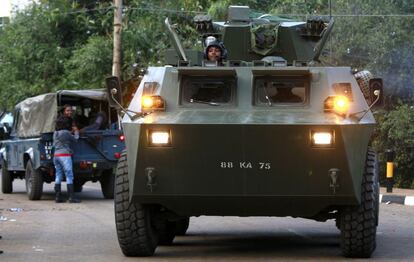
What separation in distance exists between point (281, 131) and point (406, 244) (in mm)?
2891

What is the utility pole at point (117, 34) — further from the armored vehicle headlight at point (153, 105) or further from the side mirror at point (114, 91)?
the armored vehicle headlight at point (153, 105)

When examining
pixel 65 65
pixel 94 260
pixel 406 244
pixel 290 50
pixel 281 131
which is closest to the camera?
pixel 281 131

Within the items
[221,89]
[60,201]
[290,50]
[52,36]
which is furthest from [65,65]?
[221,89]

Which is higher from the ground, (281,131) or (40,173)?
(281,131)

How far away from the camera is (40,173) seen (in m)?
18.5

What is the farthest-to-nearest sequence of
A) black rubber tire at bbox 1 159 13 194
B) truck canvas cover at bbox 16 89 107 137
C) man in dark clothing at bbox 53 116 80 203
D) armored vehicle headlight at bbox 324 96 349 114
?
black rubber tire at bbox 1 159 13 194 < truck canvas cover at bbox 16 89 107 137 < man in dark clothing at bbox 53 116 80 203 < armored vehicle headlight at bbox 324 96 349 114

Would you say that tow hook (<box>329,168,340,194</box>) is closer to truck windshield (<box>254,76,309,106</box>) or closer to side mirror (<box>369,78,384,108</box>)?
side mirror (<box>369,78,384,108</box>)

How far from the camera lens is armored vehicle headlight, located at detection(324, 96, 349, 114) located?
9.23m

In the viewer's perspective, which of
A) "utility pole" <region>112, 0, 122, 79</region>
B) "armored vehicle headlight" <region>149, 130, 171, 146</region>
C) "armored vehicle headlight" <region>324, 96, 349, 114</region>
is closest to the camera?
"armored vehicle headlight" <region>149, 130, 171, 146</region>

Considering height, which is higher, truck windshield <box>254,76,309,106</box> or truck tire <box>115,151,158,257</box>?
truck windshield <box>254,76,309,106</box>

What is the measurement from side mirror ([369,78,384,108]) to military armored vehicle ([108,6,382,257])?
20 millimetres

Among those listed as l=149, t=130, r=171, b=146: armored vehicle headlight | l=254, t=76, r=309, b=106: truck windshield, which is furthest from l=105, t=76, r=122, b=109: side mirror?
l=254, t=76, r=309, b=106: truck windshield

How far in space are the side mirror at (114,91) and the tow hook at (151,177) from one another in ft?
3.07

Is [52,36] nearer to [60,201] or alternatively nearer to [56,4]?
[56,4]
